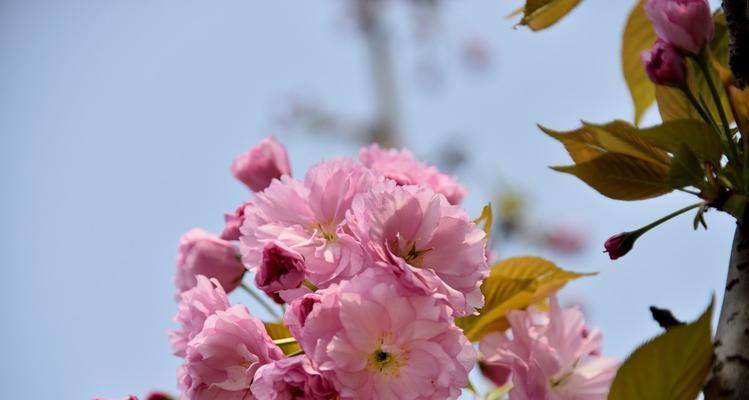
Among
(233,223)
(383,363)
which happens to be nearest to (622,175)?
(383,363)

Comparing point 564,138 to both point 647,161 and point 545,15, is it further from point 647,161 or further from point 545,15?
point 545,15

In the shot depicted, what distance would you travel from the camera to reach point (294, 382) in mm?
524

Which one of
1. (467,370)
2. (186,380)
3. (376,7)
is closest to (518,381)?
(467,370)

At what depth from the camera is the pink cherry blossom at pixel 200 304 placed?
0.62 m

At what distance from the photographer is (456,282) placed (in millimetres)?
590

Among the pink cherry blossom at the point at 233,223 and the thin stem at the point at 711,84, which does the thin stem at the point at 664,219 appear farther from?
the pink cherry blossom at the point at 233,223

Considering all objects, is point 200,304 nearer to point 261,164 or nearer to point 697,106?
point 261,164

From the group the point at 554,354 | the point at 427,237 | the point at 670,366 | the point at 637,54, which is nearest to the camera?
the point at 670,366

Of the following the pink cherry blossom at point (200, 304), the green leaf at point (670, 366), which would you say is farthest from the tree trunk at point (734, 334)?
the pink cherry blossom at point (200, 304)

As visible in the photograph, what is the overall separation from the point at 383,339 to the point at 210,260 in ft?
0.88

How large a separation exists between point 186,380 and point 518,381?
281 millimetres

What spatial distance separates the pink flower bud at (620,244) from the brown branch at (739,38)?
144mm

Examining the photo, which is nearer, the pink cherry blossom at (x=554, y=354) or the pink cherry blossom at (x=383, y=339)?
the pink cherry blossom at (x=383, y=339)

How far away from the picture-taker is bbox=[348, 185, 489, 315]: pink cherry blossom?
22.4 inches
